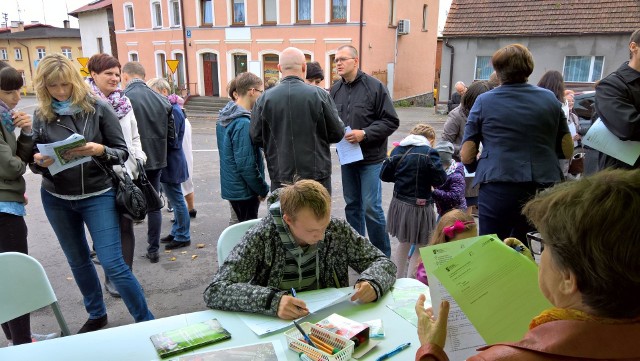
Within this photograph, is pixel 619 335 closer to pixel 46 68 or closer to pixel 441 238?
pixel 441 238

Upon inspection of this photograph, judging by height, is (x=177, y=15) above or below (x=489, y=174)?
above

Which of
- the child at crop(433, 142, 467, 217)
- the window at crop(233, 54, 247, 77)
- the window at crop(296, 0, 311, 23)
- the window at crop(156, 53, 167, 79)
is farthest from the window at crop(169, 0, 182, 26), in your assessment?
the child at crop(433, 142, 467, 217)

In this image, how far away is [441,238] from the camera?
263 cm

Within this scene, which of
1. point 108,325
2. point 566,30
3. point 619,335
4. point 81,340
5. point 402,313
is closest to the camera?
point 619,335

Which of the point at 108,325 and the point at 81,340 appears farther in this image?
the point at 108,325

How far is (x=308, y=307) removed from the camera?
180 centimetres

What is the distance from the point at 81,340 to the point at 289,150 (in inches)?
75.0

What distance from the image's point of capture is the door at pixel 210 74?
22.8m

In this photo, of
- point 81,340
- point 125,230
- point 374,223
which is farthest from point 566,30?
point 81,340

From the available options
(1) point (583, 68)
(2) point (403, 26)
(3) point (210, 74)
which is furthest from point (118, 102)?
(3) point (210, 74)

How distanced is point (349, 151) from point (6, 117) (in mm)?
2451

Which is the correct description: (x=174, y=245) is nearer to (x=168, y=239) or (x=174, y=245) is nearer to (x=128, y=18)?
(x=168, y=239)

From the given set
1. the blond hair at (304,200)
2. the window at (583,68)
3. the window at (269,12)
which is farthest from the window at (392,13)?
the blond hair at (304,200)

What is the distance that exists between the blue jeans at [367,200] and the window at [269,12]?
18279 millimetres
